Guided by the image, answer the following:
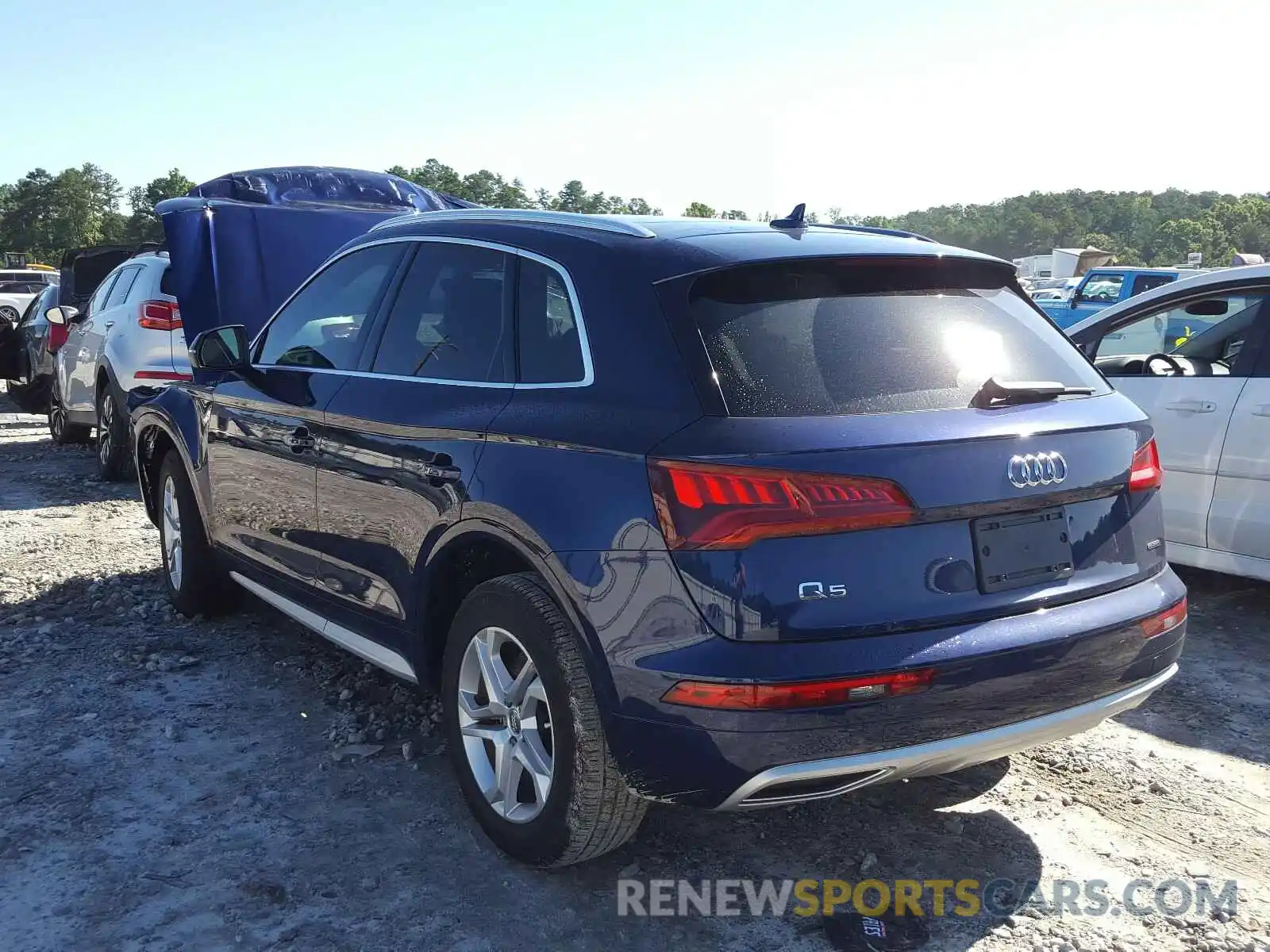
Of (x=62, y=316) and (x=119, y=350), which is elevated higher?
(x=62, y=316)

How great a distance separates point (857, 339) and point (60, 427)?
33.4ft

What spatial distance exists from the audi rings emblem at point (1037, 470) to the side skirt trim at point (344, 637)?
1893 millimetres

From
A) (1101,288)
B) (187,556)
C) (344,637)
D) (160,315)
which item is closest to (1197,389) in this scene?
(344,637)

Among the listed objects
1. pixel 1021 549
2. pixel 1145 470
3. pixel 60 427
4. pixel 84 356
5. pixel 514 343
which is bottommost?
pixel 60 427

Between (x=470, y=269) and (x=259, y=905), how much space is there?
1927 mm

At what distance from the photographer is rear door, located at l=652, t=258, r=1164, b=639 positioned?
8.10 feet

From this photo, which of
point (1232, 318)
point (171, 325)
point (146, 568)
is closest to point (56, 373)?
A: point (171, 325)

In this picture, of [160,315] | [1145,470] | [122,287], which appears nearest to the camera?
[1145,470]

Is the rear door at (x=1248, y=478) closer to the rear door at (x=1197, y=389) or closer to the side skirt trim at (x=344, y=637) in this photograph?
the rear door at (x=1197, y=389)

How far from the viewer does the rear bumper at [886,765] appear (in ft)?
→ 8.25

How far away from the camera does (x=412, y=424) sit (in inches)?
134

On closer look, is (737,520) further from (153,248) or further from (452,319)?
(153,248)

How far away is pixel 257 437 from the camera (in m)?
4.41

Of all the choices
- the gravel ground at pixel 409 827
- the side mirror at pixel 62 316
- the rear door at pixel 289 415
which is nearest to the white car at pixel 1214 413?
the gravel ground at pixel 409 827
